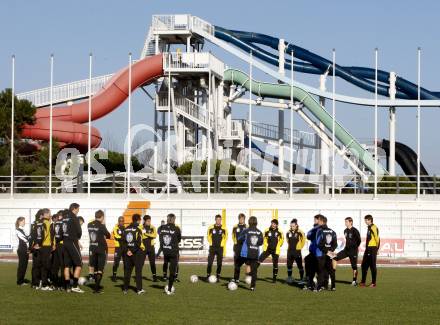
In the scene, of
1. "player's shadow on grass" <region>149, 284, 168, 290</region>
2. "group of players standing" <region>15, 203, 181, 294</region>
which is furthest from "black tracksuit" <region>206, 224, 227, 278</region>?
"group of players standing" <region>15, 203, 181, 294</region>

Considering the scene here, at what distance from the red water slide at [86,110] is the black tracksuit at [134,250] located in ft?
123

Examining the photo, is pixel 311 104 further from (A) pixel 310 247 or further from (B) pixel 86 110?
(A) pixel 310 247

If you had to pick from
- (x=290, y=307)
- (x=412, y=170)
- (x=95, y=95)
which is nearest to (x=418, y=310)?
(x=290, y=307)

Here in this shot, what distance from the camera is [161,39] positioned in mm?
62906

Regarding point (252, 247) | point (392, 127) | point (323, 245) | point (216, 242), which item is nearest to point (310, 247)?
point (323, 245)

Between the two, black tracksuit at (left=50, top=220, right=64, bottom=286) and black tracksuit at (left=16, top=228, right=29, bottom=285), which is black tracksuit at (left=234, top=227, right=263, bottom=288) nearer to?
black tracksuit at (left=50, top=220, right=64, bottom=286)

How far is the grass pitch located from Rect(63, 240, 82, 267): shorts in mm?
784

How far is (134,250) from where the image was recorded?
2278cm

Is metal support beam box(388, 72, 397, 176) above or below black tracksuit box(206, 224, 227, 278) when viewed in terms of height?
above

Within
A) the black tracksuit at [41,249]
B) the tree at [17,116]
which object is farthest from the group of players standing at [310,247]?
the tree at [17,116]

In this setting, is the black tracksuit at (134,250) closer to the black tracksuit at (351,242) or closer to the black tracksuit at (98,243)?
the black tracksuit at (98,243)

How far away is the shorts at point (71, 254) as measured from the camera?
76.3 ft

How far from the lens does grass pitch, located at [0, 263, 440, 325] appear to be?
57.9ft

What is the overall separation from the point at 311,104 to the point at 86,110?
567 inches
